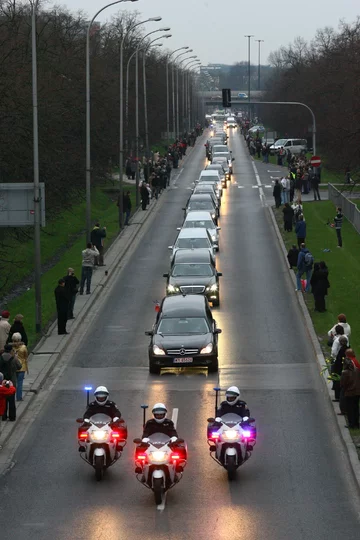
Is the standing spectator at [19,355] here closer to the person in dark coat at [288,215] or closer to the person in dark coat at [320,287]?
the person in dark coat at [320,287]

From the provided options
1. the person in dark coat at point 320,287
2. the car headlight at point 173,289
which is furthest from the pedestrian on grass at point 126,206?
the person in dark coat at point 320,287

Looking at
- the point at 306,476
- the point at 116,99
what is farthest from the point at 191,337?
the point at 116,99

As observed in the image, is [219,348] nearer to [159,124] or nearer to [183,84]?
[159,124]

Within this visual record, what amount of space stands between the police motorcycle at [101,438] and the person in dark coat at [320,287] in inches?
606

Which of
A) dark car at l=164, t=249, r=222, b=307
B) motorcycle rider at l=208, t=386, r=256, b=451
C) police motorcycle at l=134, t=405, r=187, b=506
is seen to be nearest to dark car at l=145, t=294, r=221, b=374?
dark car at l=164, t=249, r=222, b=307

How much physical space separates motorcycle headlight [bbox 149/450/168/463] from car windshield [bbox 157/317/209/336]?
1060 centimetres

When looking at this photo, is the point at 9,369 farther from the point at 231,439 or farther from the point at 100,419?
the point at 231,439

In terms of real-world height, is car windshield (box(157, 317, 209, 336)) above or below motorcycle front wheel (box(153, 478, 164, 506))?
above

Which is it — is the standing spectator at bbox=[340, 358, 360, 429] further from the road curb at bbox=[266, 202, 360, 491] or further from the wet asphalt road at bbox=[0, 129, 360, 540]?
the wet asphalt road at bbox=[0, 129, 360, 540]

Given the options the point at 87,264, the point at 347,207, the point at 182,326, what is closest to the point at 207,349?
the point at 182,326

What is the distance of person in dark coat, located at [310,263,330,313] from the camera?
33.1m

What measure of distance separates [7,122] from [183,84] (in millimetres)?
107746

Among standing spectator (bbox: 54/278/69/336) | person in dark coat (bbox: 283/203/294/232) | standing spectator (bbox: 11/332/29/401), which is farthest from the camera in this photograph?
person in dark coat (bbox: 283/203/294/232)

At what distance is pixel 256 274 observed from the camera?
42719mm
